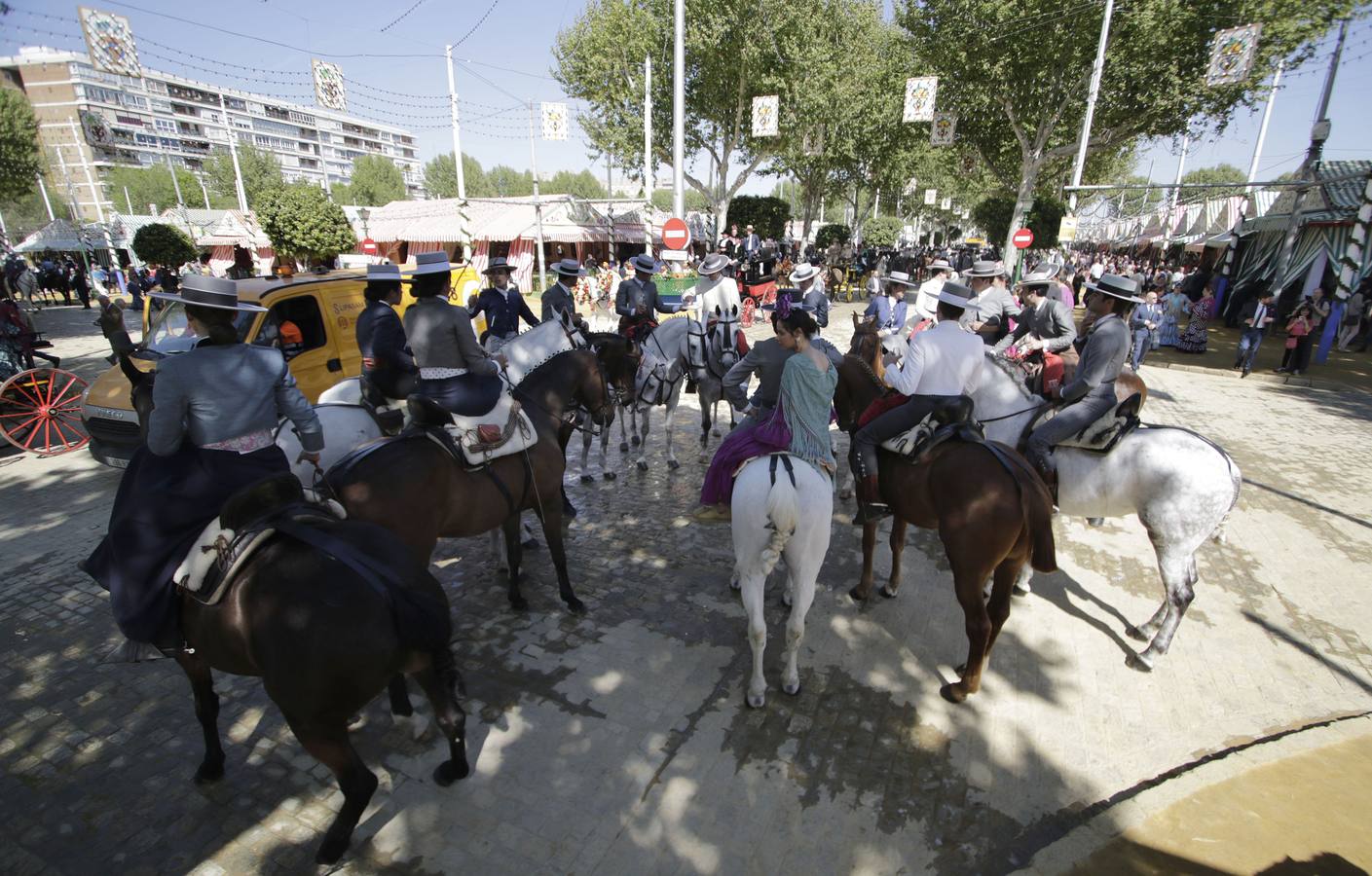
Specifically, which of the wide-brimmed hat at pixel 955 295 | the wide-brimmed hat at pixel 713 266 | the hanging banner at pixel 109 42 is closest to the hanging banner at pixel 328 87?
the hanging banner at pixel 109 42

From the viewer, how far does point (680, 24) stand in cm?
1239

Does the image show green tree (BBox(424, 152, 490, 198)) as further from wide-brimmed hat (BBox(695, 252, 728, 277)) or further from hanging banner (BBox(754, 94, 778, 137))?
wide-brimmed hat (BBox(695, 252, 728, 277))

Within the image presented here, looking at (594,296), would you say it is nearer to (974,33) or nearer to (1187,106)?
(974,33)

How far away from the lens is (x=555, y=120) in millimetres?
21641

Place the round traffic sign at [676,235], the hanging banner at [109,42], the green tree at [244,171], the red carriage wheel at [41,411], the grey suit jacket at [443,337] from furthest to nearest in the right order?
the green tree at [244,171]
the hanging banner at [109,42]
the round traffic sign at [676,235]
the red carriage wheel at [41,411]
the grey suit jacket at [443,337]

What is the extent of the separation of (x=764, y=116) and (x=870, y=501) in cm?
1786

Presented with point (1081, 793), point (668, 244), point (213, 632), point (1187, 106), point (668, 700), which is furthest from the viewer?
point (1187, 106)

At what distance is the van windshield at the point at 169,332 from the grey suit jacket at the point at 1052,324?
31.2 feet

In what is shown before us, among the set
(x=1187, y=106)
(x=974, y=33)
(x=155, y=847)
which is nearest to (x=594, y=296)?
(x=974, y=33)

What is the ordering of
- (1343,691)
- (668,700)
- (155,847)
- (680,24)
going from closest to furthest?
(155,847) → (668,700) → (1343,691) → (680,24)

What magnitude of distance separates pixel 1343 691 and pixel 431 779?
21.5 feet

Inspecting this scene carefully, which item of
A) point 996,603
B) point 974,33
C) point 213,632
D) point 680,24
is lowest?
point 996,603

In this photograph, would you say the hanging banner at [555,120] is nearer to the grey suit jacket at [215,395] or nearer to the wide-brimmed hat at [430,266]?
the wide-brimmed hat at [430,266]

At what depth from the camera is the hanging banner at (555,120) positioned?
848 inches
